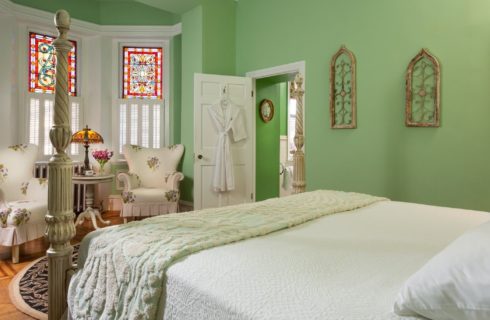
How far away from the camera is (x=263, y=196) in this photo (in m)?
5.30

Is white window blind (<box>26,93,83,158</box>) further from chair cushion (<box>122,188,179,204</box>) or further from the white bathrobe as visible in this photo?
the white bathrobe

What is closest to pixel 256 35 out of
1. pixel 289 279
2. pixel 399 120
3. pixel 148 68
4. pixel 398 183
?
pixel 148 68

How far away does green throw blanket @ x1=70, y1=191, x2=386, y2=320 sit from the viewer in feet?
3.40

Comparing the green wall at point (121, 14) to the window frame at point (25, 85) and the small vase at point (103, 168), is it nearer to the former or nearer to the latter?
the window frame at point (25, 85)

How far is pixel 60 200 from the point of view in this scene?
4.94 feet

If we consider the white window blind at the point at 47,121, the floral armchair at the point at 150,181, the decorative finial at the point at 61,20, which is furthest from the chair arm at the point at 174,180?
the decorative finial at the point at 61,20

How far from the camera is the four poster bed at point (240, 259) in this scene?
836 millimetres

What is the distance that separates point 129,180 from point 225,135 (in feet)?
4.13

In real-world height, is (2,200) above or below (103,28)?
below

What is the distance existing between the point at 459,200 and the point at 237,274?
102 inches

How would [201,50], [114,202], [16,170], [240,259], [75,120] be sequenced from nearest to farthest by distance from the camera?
[240,259], [16,170], [201,50], [75,120], [114,202]

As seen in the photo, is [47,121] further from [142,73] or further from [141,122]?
[142,73]

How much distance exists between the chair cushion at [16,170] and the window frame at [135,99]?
5.20ft

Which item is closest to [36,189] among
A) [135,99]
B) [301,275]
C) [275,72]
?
[135,99]
